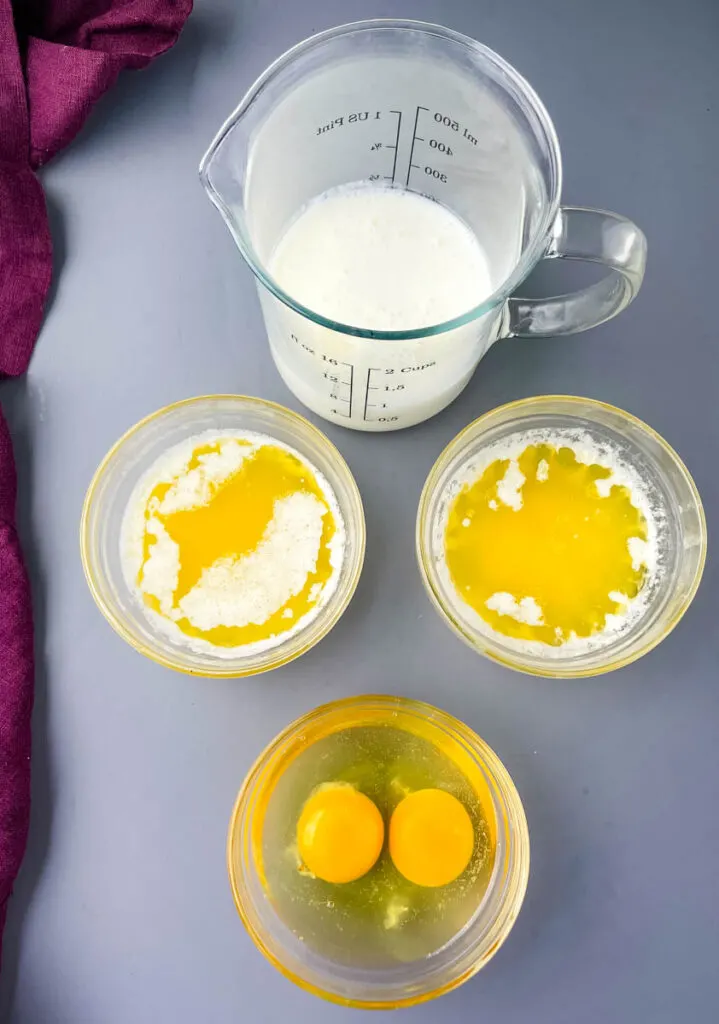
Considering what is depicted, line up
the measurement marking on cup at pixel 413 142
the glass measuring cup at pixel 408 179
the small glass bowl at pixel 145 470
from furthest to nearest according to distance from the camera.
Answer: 1. the small glass bowl at pixel 145 470
2. the measurement marking on cup at pixel 413 142
3. the glass measuring cup at pixel 408 179

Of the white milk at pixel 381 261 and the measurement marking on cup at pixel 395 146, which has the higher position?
the measurement marking on cup at pixel 395 146

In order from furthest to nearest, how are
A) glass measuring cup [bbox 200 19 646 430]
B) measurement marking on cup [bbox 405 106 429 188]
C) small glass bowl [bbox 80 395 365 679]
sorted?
small glass bowl [bbox 80 395 365 679]
measurement marking on cup [bbox 405 106 429 188]
glass measuring cup [bbox 200 19 646 430]

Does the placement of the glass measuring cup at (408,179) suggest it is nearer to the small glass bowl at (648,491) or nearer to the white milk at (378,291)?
the white milk at (378,291)

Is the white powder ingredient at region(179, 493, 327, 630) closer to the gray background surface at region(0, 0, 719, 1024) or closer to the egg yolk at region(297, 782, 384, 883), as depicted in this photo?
the gray background surface at region(0, 0, 719, 1024)

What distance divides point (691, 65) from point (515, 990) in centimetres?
134

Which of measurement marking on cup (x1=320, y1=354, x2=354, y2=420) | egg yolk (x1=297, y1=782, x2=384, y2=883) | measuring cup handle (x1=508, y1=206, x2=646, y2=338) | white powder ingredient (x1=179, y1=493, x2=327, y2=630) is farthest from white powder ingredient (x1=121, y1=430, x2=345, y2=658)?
measuring cup handle (x1=508, y1=206, x2=646, y2=338)

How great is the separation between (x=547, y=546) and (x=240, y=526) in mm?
420

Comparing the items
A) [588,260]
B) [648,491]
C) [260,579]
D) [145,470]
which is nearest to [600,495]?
[648,491]

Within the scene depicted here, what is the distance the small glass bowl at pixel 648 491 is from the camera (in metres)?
1.14

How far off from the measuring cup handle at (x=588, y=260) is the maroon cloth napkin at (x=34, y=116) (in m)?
0.68

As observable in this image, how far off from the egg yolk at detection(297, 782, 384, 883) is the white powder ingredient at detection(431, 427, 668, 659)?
0.92ft

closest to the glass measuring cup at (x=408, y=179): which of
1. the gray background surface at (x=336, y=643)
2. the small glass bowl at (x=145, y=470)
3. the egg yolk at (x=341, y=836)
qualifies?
the small glass bowl at (x=145, y=470)

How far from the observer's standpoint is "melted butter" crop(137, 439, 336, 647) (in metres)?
1.19

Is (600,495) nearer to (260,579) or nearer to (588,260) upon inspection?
(588,260)
